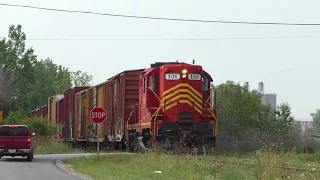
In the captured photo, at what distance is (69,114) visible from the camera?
47531mm

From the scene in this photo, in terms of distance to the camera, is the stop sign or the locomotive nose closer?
the locomotive nose

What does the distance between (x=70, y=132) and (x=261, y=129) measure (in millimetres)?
43586

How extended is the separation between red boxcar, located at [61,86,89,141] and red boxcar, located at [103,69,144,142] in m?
13.0

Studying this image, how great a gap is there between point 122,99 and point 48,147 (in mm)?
13150

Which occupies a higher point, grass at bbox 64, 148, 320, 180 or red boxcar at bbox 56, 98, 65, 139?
red boxcar at bbox 56, 98, 65, 139

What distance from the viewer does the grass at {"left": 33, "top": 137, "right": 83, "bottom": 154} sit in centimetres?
4150

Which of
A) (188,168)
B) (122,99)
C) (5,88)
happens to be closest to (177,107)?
(122,99)

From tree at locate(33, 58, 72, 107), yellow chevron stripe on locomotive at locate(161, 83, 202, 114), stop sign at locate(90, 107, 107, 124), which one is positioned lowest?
stop sign at locate(90, 107, 107, 124)

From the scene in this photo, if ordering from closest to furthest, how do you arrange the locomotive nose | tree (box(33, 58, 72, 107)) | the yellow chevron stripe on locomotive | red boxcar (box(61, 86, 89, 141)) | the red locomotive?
the locomotive nose
the red locomotive
the yellow chevron stripe on locomotive
red boxcar (box(61, 86, 89, 141))
tree (box(33, 58, 72, 107))

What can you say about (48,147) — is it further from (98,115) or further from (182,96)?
(182,96)

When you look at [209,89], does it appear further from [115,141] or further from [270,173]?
[270,173]

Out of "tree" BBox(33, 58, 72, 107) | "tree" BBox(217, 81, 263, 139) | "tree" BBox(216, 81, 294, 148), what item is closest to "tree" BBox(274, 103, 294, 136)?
"tree" BBox(216, 81, 294, 148)

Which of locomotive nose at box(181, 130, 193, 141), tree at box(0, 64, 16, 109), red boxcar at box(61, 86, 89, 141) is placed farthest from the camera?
tree at box(0, 64, 16, 109)

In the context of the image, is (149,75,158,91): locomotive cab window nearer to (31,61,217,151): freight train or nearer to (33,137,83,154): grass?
(31,61,217,151): freight train
